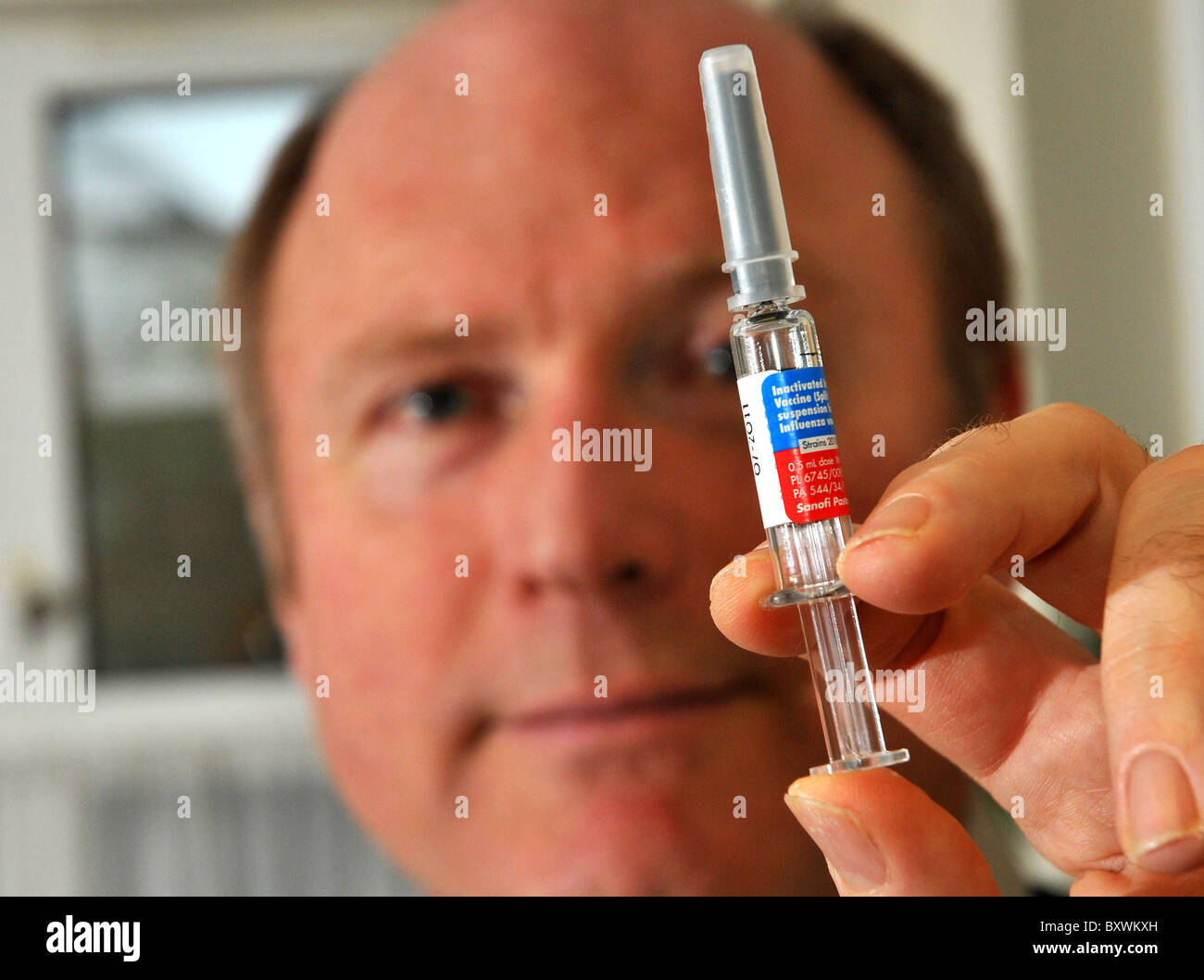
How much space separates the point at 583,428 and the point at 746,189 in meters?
0.37

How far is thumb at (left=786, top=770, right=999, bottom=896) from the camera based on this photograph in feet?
1.25

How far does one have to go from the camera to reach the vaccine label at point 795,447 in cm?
37

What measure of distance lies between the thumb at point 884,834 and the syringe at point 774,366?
1 cm

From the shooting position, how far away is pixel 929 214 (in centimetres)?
81

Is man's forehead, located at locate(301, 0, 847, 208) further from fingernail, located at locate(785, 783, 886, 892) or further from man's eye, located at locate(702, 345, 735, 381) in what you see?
fingernail, located at locate(785, 783, 886, 892)

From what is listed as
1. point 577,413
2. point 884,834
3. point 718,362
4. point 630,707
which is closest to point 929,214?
point 718,362

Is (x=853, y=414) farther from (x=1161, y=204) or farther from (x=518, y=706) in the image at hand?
(x=1161, y=204)

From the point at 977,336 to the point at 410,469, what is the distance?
46 cm

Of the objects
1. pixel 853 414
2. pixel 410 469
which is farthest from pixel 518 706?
pixel 853 414

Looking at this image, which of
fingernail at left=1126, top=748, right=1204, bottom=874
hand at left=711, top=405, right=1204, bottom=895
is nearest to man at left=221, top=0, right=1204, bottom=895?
hand at left=711, top=405, right=1204, bottom=895

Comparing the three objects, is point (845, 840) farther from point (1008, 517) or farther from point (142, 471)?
point (142, 471)

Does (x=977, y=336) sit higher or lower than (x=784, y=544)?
higher

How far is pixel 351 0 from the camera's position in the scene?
1431 millimetres

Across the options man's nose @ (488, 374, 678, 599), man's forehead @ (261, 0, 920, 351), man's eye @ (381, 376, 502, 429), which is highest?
man's forehead @ (261, 0, 920, 351)
